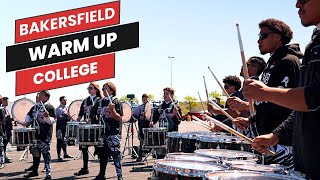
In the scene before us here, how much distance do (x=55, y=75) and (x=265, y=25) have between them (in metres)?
9.87

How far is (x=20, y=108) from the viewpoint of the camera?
38.5ft

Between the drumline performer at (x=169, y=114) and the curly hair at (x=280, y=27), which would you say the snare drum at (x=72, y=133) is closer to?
the drumline performer at (x=169, y=114)

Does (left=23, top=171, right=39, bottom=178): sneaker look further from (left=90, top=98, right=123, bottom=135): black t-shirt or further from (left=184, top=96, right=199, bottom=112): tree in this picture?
(left=184, top=96, right=199, bottom=112): tree

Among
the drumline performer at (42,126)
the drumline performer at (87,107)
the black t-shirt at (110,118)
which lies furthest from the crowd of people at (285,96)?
the drumline performer at (42,126)

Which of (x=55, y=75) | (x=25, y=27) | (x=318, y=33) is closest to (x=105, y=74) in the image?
(x=55, y=75)

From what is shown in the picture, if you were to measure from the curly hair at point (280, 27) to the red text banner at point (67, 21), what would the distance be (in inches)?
345

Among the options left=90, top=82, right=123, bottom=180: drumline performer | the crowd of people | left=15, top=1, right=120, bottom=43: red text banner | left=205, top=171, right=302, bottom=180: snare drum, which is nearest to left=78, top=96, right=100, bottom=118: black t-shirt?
left=90, top=82, right=123, bottom=180: drumline performer

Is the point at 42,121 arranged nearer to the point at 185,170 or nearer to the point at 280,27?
the point at 280,27

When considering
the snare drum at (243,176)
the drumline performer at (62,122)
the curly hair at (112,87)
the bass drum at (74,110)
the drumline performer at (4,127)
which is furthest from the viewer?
the bass drum at (74,110)

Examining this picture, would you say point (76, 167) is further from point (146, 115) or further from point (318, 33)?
point (318, 33)

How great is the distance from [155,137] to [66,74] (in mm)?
4306

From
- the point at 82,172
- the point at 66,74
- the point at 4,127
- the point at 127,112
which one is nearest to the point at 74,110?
the point at 66,74

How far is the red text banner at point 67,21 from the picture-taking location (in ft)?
39.3

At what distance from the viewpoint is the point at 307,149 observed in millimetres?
2229
